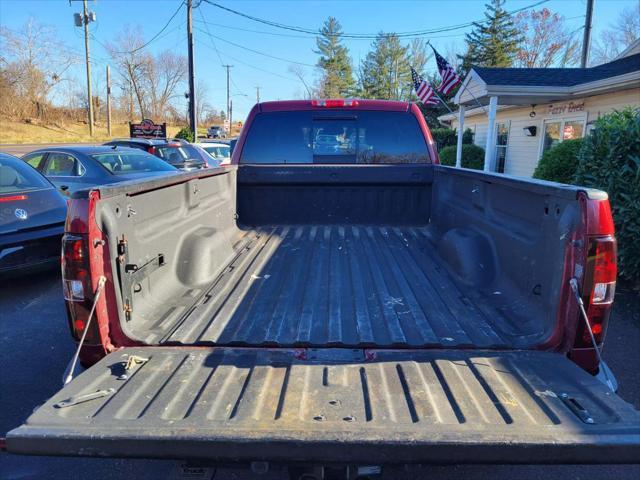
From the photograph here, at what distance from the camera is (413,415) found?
168 centimetres

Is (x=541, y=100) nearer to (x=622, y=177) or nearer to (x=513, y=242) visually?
(x=622, y=177)

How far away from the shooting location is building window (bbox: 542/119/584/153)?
1362cm

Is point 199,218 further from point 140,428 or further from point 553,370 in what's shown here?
point 553,370

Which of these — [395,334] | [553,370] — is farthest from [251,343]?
[553,370]

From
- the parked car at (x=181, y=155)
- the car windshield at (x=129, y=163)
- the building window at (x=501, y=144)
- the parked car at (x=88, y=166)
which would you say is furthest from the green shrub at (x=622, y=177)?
the building window at (x=501, y=144)

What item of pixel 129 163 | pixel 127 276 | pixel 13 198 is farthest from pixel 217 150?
pixel 127 276

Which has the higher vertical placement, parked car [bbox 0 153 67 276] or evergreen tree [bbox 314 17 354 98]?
evergreen tree [bbox 314 17 354 98]

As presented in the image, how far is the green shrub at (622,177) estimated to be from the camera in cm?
547

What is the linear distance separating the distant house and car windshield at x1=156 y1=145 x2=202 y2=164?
30.6ft

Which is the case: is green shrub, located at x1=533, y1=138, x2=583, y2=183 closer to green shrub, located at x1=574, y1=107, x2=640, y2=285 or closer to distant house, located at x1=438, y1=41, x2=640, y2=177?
distant house, located at x1=438, y1=41, x2=640, y2=177

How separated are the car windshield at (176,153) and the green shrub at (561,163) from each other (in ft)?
28.6

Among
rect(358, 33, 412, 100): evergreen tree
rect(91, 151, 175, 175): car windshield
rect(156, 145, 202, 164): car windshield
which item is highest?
rect(358, 33, 412, 100): evergreen tree

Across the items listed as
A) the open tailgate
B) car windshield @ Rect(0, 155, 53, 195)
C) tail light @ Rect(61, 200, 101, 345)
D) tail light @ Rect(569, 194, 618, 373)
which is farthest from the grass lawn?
tail light @ Rect(569, 194, 618, 373)

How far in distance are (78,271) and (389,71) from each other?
189 ft
